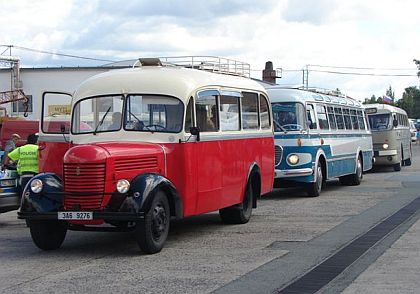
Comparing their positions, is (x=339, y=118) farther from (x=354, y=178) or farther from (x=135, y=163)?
(x=135, y=163)

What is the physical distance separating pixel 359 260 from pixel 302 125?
8715 mm

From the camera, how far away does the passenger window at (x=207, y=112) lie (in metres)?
11.0

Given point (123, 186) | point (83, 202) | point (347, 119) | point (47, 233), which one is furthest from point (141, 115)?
point (347, 119)

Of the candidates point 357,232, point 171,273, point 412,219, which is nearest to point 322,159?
point 412,219

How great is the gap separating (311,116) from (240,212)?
6.04m

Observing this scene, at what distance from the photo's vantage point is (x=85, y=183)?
9383mm

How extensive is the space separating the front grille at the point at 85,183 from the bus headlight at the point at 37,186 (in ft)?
1.39

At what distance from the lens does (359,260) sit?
9.11m

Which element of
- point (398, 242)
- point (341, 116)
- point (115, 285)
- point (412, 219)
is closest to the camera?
point (115, 285)

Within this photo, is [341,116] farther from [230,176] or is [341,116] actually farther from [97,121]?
[97,121]

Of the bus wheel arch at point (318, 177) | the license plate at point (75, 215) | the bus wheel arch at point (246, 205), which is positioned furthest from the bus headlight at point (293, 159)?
the license plate at point (75, 215)

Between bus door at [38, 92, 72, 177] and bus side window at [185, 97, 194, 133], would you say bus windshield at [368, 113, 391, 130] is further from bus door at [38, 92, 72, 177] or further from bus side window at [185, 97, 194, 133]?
bus side window at [185, 97, 194, 133]

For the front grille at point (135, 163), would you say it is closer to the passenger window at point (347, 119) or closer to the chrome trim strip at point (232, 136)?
the chrome trim strip at point (232, 136)

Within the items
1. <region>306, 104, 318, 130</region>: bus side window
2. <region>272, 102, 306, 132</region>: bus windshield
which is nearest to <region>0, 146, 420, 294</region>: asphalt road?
<region>272, 102, 306, 132</region>: bus windshield
